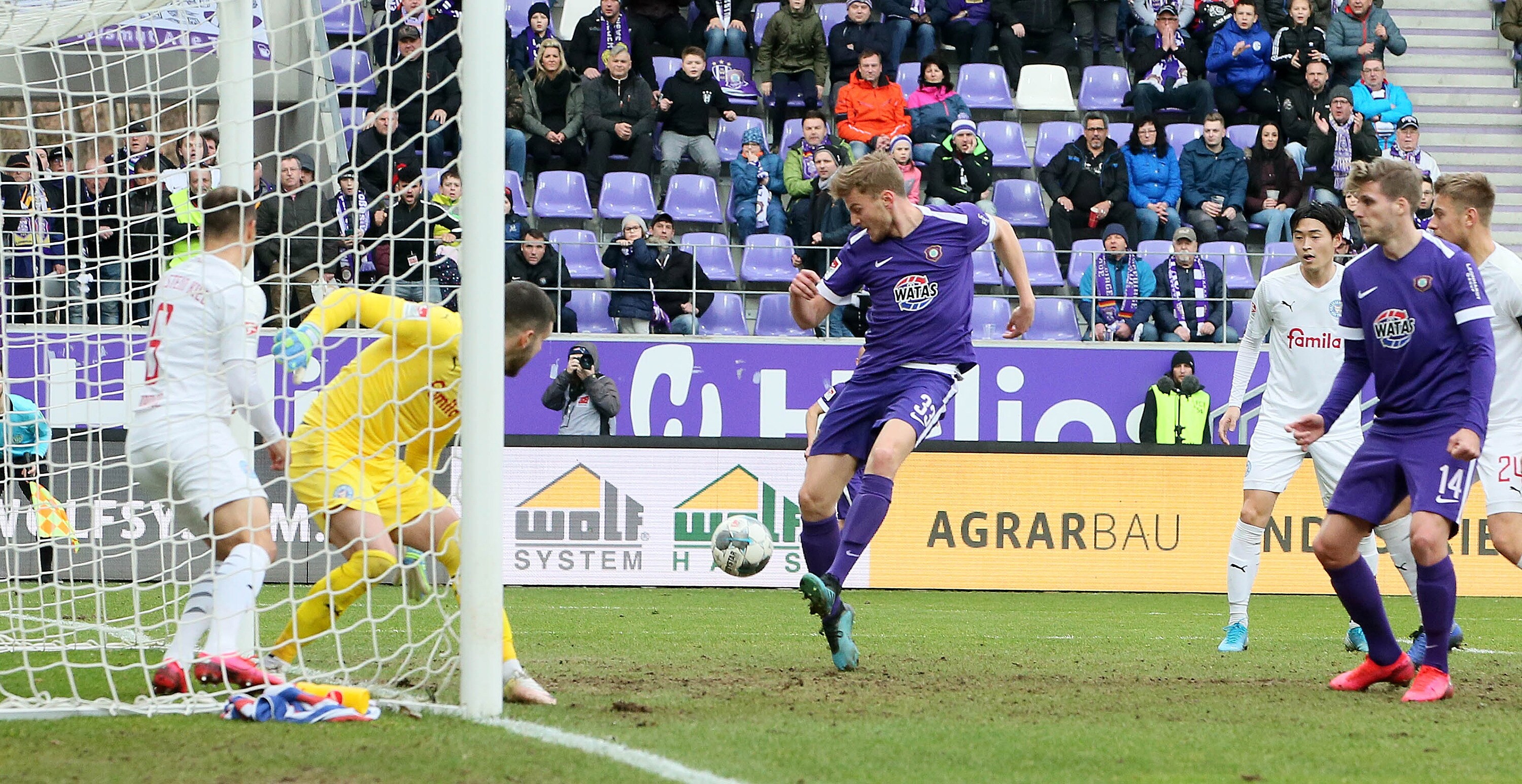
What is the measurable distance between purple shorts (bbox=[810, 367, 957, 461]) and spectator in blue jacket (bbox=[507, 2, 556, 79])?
418 inches

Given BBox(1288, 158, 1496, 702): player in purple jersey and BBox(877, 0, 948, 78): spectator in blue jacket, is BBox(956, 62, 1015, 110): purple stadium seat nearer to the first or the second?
BBox(877, 0, 948, 78): spectator in blue jacket

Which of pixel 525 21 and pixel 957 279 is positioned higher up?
pixel 525 21

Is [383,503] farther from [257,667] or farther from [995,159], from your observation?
[995,159]

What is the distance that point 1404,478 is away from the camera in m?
6.04

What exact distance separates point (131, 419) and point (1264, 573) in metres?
9.82

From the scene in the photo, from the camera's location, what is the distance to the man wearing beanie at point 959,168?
16141mm

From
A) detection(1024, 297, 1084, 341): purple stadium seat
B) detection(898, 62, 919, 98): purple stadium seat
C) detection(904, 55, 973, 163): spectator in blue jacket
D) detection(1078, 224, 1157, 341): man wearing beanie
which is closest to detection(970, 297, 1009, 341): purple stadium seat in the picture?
detection(1024, 297, 1084, 341): purple stadium seat

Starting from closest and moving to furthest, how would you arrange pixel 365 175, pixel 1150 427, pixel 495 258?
pixel 495 258
pixel 365 175
pixel 1150 427

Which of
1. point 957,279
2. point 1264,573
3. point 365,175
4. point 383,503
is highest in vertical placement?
point 365,175

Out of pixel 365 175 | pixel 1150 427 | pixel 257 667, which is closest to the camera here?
pixel 257 667

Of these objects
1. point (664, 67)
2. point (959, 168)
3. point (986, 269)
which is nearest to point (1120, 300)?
point (986, 269)

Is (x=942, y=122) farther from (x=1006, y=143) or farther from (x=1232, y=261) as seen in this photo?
(x=1232, y=261)

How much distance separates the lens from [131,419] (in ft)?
18.4

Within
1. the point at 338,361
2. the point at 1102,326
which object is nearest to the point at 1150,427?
the point at 1102,326
